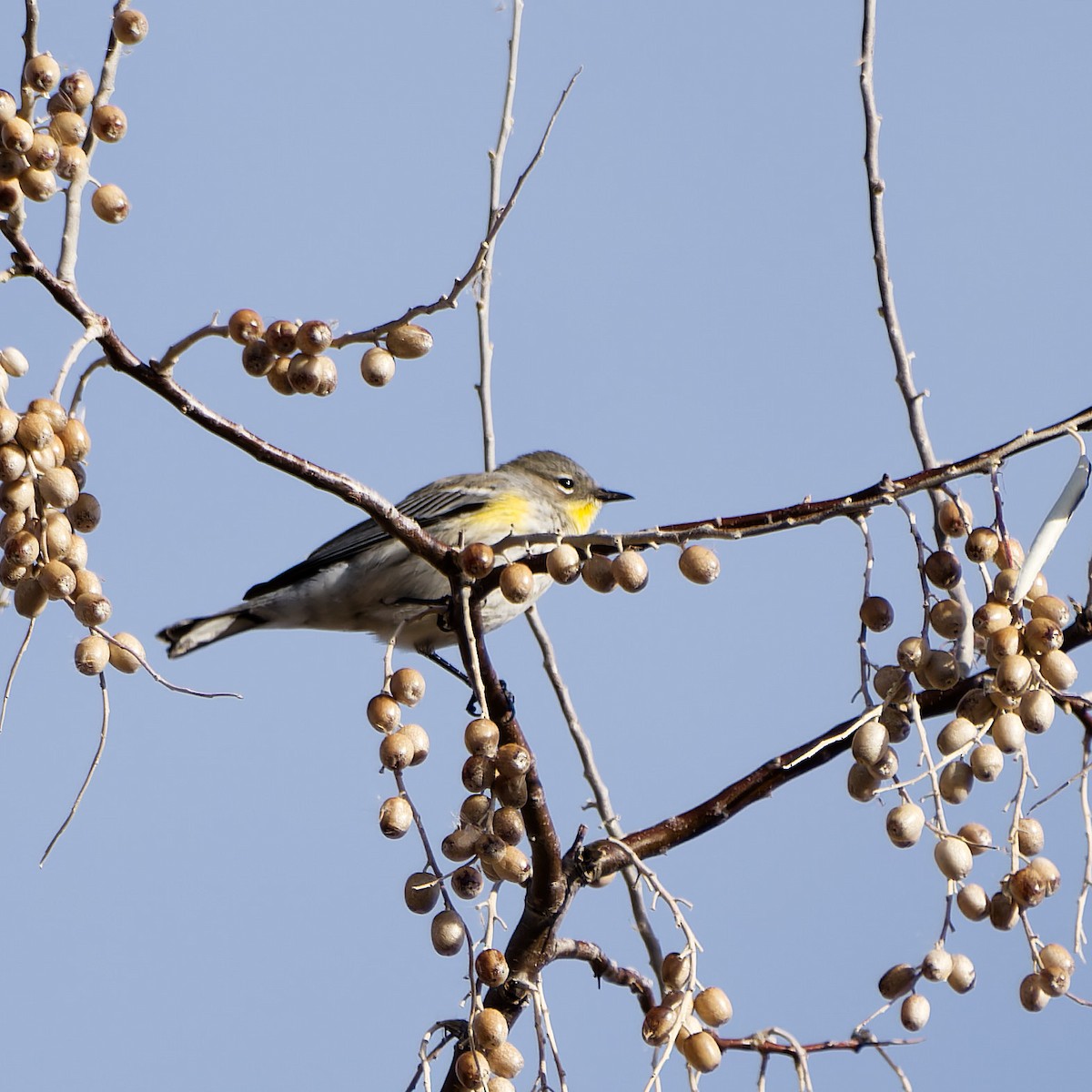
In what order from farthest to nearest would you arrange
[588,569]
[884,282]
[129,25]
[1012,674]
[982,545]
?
[884,282] < [129,25] < [588,569] < [982,545] < [1012,674]

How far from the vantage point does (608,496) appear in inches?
336

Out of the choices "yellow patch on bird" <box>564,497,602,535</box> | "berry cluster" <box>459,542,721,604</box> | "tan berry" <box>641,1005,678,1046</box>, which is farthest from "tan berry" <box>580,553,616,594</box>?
"yellow patch on bird" <box>564,497,602,535</box>

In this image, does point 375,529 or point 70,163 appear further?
point 375,529

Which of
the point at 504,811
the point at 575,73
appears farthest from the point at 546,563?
the point at 575,73

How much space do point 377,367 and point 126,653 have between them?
718 millimetres

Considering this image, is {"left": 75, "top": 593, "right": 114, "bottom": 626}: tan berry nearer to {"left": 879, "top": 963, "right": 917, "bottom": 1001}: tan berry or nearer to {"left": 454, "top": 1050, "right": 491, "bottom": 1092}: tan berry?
{"left": 454, "top": 1050, "right": 491, "bottom": 1092}: tan berry

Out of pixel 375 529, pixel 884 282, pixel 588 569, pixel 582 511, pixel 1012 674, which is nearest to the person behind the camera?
pixel 1012 674

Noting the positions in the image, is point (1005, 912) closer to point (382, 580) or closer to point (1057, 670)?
point (1057, 670)

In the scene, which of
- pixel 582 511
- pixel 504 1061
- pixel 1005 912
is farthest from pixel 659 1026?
pixel 582 511

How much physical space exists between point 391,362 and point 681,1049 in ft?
4.65

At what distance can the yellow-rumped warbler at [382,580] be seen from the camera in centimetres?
626

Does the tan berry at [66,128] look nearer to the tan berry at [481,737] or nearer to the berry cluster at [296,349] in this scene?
the berry cluster at [296,349]

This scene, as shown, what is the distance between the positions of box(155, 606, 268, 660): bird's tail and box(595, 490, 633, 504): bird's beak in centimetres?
272

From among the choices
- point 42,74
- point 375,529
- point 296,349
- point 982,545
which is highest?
point 375,529
